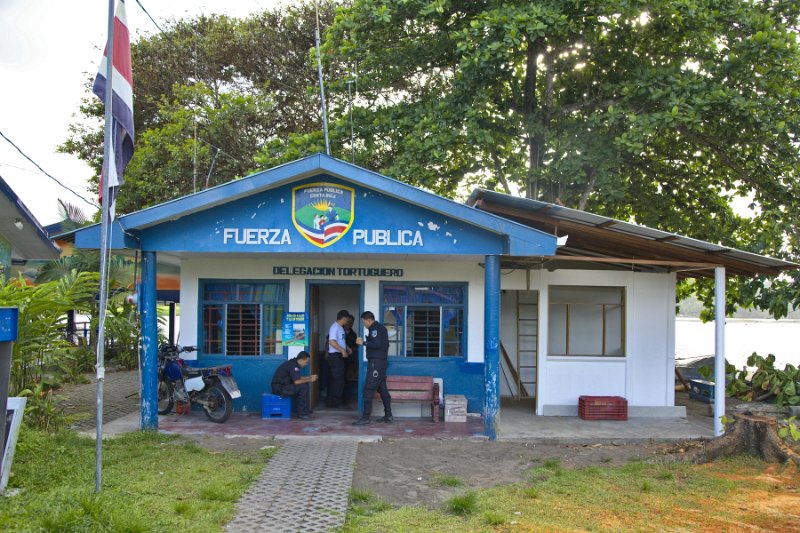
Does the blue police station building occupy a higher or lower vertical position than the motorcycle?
higher

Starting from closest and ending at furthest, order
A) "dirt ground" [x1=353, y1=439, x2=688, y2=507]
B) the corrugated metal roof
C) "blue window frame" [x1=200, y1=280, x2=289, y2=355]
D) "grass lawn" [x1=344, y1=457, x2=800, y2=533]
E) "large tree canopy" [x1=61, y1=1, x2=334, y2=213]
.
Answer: "grass lawn" [x1=344, y1=457, x2=800, y2=533], "dirt ground" [x1=353, y1=439, x2=688, y2=507], the corrugated metal roof, "blue window frame" [x1=200, y1=280, x2=289, y2=355], "large tree canopy" [x1=61, y1=1, x2=334, y2=213]

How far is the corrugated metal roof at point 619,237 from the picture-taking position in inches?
377

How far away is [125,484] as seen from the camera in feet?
22.2

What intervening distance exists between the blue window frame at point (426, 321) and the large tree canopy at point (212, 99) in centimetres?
1006

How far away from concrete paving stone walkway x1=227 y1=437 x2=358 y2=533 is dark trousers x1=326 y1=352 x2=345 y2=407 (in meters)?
2.19

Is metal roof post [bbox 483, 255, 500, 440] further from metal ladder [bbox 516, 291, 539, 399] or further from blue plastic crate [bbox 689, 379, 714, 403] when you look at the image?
blue plastic crate [bbox 689, 379, 714, 403]

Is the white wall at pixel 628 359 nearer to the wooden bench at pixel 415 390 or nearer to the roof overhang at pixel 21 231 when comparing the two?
the wooden bench at pixel 415 390

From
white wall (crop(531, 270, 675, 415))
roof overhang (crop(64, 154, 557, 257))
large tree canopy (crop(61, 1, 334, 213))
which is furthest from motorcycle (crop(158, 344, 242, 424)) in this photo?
large tree canopy (crop(61, 1, 334, 213))

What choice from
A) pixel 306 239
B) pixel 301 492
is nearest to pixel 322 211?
pixel 306 239

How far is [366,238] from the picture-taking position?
9.46 metres

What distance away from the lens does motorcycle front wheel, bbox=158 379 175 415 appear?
10758 millimetres

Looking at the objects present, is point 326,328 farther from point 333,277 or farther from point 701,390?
point 701,390

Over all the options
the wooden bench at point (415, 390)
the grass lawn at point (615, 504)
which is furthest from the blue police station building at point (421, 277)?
the grass lawn at point (615, 504)

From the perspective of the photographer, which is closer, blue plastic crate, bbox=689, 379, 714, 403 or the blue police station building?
the blue police station building
